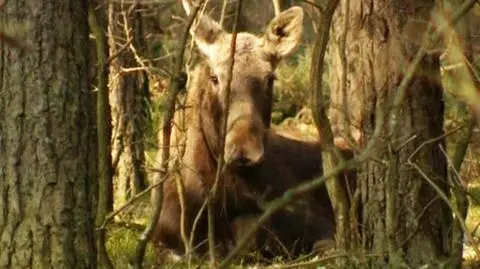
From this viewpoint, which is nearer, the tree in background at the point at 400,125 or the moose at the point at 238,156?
the tree in background at the point at 400,125

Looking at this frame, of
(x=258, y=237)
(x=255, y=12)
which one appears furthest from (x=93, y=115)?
(x=255, y=12)

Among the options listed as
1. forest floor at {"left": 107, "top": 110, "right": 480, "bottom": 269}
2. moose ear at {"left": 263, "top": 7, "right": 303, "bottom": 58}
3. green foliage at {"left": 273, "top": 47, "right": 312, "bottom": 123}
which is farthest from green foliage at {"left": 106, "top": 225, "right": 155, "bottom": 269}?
green foliage at {"left": 273, "top": 47, "right": 312, "bottom": 123}

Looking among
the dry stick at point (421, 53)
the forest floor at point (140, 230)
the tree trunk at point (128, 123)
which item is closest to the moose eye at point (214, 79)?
the forest floor at point (140, 230)

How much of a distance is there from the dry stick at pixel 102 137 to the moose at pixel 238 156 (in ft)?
10.2

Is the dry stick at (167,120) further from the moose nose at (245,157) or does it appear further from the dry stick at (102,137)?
the moose nose at (245,157)

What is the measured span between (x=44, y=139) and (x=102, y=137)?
1.94ft

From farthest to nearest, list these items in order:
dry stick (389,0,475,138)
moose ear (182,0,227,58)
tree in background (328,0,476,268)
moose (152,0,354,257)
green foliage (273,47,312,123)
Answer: green foliage (273,47,312,123), moose ear (182,0,227,58), moose (152,0,354,257), tree in background (328,0,476,268), dry stick (389,0,475,138)

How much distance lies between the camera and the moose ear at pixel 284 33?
10.1 metres

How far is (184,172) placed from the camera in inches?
375

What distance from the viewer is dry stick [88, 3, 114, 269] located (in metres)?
5.53

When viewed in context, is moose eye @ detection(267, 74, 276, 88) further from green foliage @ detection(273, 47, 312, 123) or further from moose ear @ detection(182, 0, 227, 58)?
green foliage @ detection(273, 47, 312, 123)

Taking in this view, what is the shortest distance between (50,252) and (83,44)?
0.86 meters

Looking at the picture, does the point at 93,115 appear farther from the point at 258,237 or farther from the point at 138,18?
the point at 138,18

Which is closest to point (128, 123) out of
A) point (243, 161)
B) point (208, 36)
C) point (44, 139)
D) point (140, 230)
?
point (208, 36)
